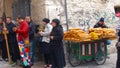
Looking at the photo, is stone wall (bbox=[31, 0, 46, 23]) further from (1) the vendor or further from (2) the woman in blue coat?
(1) the vendor

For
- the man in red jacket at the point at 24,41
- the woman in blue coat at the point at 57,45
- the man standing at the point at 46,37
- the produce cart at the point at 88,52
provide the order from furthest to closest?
the produce cart at the point at 88,52 < the man standing at the point at 46,37 < the man in red jacket at the point at 24,41 < the woman in blue coat at the point at 57,45

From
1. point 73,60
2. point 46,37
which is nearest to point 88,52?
point 73,60

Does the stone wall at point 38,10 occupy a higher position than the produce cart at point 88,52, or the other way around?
the stone wall at point 38,10

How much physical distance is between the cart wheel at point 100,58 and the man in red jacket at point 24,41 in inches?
89.3

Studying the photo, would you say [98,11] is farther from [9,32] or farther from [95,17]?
[9,32]

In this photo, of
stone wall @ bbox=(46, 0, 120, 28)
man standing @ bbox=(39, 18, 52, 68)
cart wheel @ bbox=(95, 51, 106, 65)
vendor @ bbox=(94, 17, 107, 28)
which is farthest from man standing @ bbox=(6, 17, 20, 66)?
vendor @ bbox=(94, 17, 107, 28)

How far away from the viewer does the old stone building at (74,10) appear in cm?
1012

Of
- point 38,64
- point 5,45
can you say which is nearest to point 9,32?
point 5,45

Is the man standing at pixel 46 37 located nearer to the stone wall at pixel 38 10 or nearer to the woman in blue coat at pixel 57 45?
the woman in blue coat at pixel 57 45

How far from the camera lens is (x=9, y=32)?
33.7 feet

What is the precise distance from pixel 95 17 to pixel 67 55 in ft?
6.03

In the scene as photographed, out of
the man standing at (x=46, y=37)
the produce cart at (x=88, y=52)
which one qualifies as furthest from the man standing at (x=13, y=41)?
the produce cart at (x=88, y=52)

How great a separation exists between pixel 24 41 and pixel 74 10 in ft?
7.20

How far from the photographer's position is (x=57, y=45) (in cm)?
890
